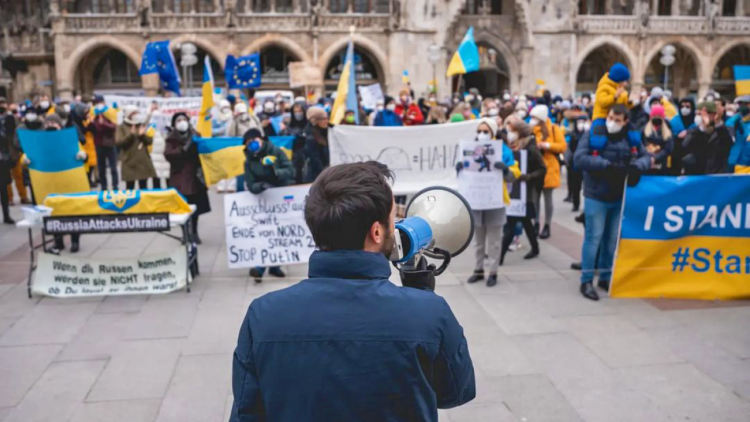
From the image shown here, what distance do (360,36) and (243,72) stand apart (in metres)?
15.9

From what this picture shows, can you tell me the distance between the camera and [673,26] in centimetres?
3438

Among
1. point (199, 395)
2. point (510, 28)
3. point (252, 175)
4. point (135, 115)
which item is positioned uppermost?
point (510, 28)

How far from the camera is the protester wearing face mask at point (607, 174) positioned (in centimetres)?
626

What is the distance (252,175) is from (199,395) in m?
3.31

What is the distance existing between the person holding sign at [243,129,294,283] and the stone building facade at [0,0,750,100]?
2453cm

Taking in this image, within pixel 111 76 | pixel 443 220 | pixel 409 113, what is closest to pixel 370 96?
pixel 409 113

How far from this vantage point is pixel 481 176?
7.00 m

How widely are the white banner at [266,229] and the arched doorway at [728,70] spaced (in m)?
37.6

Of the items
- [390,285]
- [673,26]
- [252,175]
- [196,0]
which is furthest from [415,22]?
[390,285]

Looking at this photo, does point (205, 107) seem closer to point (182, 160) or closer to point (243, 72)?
point (182, 160)

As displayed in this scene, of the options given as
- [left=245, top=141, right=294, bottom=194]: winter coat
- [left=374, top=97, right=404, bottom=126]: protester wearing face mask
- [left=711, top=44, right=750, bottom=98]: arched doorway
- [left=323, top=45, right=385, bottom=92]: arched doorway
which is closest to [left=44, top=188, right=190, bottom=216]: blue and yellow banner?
[left=245, top=141, right=294, bottom=194]: winter coat

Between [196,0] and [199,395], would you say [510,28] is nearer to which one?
[196,0]

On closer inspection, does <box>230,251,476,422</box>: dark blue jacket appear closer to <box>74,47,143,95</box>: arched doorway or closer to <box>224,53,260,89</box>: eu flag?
<box>224,53,260,89</box>: eu flag

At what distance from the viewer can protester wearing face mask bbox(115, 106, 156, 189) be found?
1028 cm
